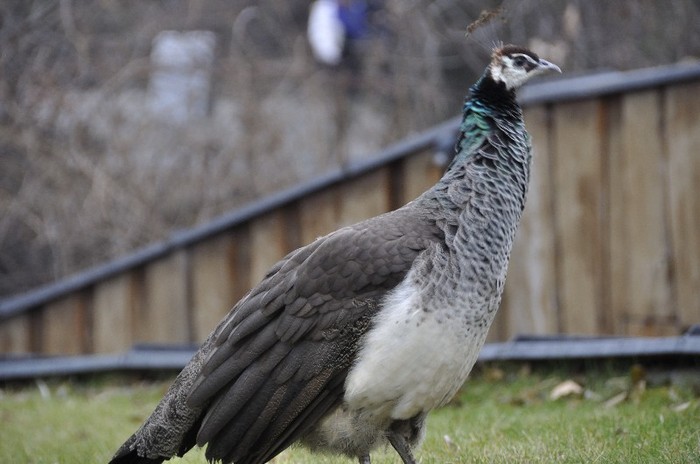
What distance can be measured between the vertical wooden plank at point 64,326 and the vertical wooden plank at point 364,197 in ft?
7.48

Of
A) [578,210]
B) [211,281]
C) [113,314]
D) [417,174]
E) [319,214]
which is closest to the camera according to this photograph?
[578,210]

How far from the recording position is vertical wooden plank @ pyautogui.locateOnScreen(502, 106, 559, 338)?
662 centimetres

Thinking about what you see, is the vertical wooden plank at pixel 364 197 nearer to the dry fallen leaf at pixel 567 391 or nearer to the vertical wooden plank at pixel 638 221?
the vertical wooden plank at pixel 638 221

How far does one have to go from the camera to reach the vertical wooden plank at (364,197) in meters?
7.12

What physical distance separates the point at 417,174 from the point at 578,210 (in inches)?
45.5

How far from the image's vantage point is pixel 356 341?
3.79m

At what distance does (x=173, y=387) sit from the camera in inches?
164

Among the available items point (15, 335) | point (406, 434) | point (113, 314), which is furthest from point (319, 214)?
point (406, 434)

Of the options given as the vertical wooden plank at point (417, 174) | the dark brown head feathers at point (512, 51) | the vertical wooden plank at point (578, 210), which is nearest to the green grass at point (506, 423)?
the vertical wooden plank at point (578, 210)

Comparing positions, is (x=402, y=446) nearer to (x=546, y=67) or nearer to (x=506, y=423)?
(x=506, y=423)

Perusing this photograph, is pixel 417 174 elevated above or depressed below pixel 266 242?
above

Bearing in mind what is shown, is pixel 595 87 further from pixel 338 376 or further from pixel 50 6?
pixel 50 6

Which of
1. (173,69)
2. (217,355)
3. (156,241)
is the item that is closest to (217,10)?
(173,69)

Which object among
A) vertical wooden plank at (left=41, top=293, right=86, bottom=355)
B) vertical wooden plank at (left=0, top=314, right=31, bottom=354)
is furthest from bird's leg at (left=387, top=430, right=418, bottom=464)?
vertical wooden plank at (left=0, top=314, right=31, bottom=354)
